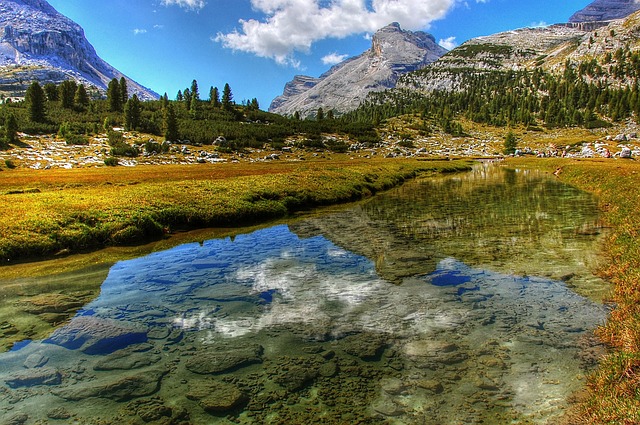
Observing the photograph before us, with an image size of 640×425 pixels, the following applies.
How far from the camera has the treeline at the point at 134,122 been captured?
409 feet

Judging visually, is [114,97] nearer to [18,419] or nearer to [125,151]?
[125,151]

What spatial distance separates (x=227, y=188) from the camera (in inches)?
1581

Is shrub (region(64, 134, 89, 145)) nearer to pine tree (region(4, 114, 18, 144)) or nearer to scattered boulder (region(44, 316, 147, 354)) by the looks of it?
pine tree (region(4, 114, 18, 144))

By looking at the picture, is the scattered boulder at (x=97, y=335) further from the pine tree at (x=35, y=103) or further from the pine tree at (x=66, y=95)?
the pine tree at (x=66, y=95)

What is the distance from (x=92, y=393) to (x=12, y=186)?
5052 cm

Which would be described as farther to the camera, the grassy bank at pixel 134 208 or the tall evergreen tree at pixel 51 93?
the tall evergreen tree at pixel 51 93

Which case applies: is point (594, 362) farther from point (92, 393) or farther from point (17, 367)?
point (17, 367)

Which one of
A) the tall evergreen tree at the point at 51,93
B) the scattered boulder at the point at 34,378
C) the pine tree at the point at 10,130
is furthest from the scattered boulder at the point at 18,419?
the tall evergreen tree at the point at 51,93

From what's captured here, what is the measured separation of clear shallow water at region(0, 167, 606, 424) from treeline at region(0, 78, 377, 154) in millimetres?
107389

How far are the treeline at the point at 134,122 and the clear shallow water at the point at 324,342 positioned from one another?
107 metres

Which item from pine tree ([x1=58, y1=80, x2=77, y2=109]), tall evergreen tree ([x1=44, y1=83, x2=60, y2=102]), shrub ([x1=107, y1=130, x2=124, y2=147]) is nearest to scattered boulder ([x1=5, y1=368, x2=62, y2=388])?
shrub ([x1=107, y1=130, x2=124, y2=147])

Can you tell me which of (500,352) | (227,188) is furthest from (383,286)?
(227,188)

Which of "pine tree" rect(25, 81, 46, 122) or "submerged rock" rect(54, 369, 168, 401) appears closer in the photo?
"submerged rock" rect(54, 369, 168, 401)

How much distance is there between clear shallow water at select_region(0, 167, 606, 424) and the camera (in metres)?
8.36
